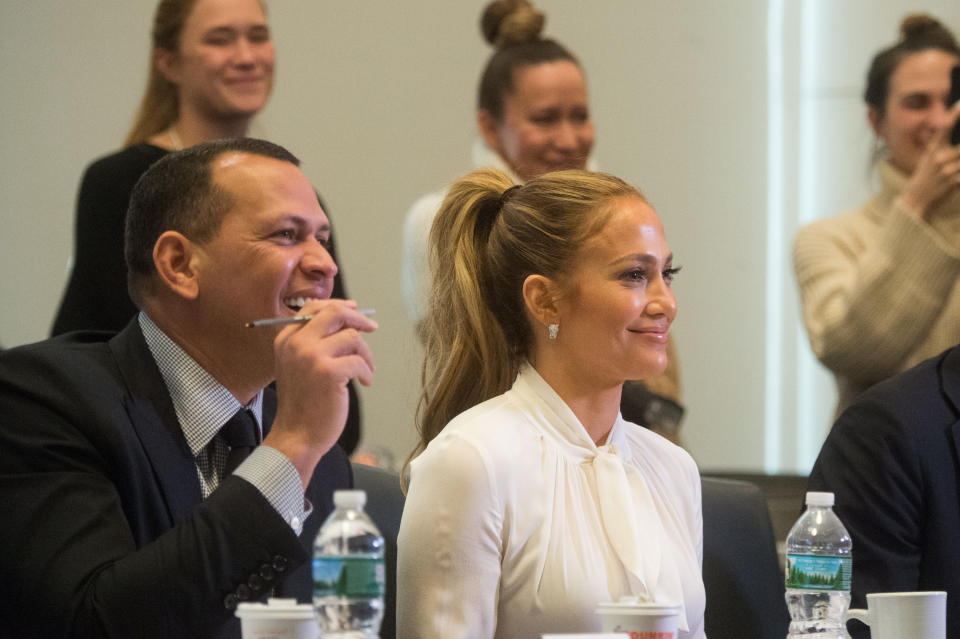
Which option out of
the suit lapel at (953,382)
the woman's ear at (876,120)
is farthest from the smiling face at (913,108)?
the suit lapel at (953,382)

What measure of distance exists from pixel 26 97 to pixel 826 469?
10.5 feet

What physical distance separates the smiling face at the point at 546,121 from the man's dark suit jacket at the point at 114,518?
1.59 meters

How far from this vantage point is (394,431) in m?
4.62

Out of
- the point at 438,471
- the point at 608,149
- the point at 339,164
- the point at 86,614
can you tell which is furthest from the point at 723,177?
the point at 86,614

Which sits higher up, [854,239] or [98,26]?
[98,26]

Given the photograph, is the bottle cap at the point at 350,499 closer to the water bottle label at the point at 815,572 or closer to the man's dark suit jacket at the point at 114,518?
the man's dark suit jacket at the point at 114,518

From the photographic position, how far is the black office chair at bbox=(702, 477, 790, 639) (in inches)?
87.5

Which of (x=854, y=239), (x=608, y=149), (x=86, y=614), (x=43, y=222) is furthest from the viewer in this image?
(x=608, y=149)

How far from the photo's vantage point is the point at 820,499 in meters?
1.74

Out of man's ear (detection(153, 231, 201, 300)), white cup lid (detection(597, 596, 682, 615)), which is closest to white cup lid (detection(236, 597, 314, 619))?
white cup lid (detection(597, 596, 682, 615))

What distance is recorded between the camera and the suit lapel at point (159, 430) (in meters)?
1.62

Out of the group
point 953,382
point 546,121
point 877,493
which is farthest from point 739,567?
point 546,121

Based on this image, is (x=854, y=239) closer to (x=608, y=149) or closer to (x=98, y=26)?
(x=608, y=149)

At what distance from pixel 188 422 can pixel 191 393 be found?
0.15 feet
